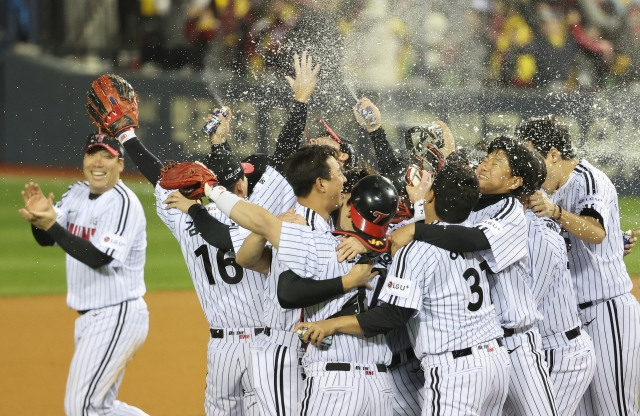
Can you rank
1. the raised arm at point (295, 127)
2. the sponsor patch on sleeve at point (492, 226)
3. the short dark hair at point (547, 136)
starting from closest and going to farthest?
the sponsor patch on sleeve at point (492, 226) < the short dark hair at point (547, 136) < the raised arm at point (295, 127)

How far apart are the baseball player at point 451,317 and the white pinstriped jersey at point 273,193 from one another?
85 cm

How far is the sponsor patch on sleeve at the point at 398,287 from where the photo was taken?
126 inches

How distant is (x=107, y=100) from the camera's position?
4410 mm

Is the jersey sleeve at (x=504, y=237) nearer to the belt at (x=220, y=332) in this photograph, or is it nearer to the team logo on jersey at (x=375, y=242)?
the team logo on jersey at (x=375, y=242)

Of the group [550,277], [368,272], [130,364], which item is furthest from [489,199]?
[130,364]

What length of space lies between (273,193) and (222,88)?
9969 millimetres

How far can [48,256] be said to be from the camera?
1210 cm

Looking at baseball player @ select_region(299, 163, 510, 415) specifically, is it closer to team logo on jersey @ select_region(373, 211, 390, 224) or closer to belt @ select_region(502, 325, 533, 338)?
team logo on jersey @ select_region(373, 211, 390, 224)

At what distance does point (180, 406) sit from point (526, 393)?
3.12m

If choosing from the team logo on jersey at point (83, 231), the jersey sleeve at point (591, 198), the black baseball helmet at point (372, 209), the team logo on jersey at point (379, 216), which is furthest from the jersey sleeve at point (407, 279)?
the team logo on jersey at point (83, 231)

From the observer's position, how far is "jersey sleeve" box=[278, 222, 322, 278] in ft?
10.5

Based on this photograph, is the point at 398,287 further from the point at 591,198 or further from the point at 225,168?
the point at 591,198

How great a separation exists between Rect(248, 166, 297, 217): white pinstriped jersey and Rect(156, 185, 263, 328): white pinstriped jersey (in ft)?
0.67

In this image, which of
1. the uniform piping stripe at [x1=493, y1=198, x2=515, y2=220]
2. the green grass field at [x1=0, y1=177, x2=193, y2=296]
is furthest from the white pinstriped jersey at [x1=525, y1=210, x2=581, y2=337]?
the green grass field at [x1=0, y1=177, x2=193, y2=296]
